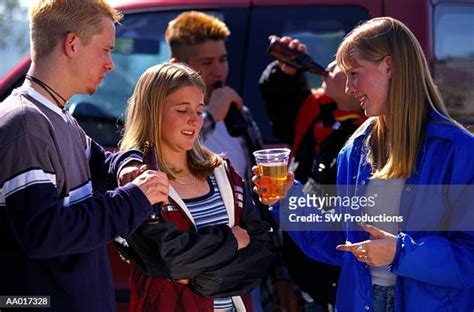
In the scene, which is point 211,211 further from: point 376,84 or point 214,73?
point 214,73

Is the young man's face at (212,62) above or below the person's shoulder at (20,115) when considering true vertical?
below

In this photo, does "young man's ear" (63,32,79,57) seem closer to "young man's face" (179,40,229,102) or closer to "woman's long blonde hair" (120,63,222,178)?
"woman's long blonde hair" (120,63,222,178)

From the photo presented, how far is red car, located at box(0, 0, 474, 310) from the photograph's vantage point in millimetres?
4457

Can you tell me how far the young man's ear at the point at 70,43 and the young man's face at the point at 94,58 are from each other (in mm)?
15

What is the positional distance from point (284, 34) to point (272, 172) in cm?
167

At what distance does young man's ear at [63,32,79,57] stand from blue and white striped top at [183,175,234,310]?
75 centimetres

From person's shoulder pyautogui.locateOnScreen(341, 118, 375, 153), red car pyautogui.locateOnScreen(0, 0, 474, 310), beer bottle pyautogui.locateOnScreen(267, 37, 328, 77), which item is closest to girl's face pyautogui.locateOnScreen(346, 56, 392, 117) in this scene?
person's shoulder pyautogui.locateOnScreen(341, 118, 375, 153)

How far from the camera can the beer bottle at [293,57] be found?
440 centimetres

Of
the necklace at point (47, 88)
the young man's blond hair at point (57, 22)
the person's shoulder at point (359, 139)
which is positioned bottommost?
the person's shoulder at point (359, 139)

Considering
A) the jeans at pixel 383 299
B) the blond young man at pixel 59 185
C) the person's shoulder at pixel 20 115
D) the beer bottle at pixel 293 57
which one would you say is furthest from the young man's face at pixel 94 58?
the beer bottle at pixel 293 57

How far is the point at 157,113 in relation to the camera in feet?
10.8

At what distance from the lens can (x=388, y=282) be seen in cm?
308

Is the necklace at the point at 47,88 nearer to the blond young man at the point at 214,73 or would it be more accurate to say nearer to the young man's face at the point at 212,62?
the blond young man at the point at 214,73

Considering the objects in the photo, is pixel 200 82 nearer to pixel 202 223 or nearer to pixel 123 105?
pixel 202 223
